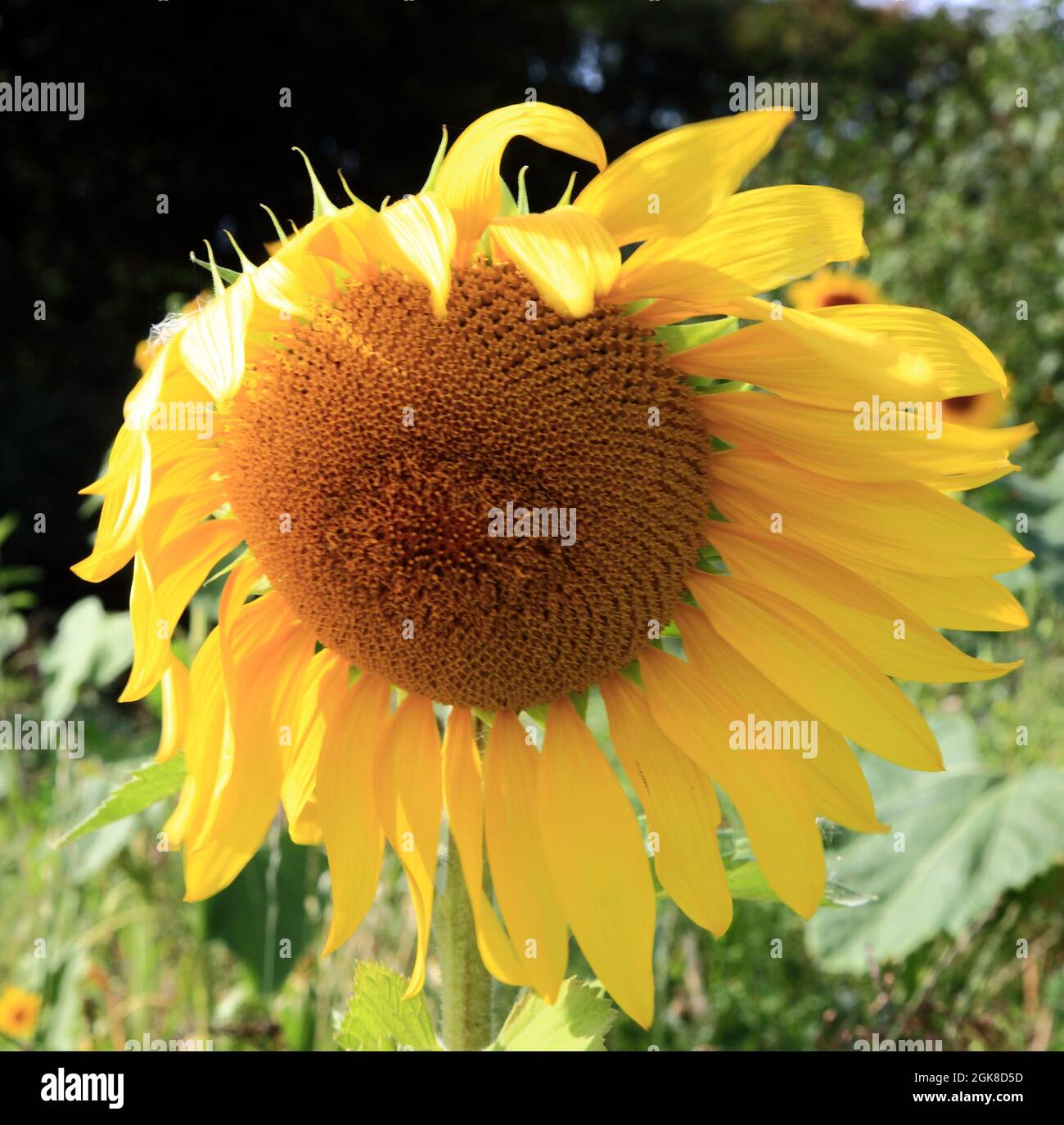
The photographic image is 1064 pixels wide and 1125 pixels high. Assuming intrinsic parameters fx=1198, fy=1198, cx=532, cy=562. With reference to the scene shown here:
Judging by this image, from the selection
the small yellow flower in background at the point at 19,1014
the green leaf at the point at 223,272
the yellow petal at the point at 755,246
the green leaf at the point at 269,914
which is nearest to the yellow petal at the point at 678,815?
the yellow petal at the point at 755,246

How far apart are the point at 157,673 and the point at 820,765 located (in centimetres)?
66

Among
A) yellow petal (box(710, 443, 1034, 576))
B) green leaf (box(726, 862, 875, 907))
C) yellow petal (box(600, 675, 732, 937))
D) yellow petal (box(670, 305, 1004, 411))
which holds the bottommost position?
green leaf (box(726, 862, 875, 907))

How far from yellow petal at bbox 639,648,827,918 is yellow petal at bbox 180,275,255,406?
0.57 metres

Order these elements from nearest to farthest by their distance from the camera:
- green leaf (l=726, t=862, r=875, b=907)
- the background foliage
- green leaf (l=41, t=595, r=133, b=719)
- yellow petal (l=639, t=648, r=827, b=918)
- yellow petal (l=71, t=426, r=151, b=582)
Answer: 1. yellow petal (l=71, t=426, r=151, b=582)
2. yellow petal (l=639, t=648, r=827, b=918)
3. green leaf (l=726, t=862, r=875, b=907)
4. the background foliage
5. green leaf (l=41, t=595, r=133, b=719)

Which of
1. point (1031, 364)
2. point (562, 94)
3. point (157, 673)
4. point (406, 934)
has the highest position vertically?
point (562, 94)

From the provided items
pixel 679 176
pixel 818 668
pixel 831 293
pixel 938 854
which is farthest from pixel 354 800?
pixel 831 293

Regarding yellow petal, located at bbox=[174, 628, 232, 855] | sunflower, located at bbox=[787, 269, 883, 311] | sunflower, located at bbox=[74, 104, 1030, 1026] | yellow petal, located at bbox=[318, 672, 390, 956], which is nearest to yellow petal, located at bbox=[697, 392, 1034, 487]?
sunflower, located at bbox=[74, 104, 1030, 1026]

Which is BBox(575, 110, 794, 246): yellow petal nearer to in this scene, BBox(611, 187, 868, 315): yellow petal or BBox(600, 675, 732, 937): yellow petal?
BBox(611, 187, 868, 315): yellow petal

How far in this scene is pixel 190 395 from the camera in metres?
1.15

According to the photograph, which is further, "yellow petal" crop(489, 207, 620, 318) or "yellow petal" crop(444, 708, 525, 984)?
"yellow petal" crop(444, 708, 525, 984)

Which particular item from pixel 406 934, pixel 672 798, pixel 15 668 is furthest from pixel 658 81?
pixel 672 798

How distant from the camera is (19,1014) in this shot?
2.29 m

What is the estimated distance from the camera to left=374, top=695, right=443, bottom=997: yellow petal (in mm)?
1263
